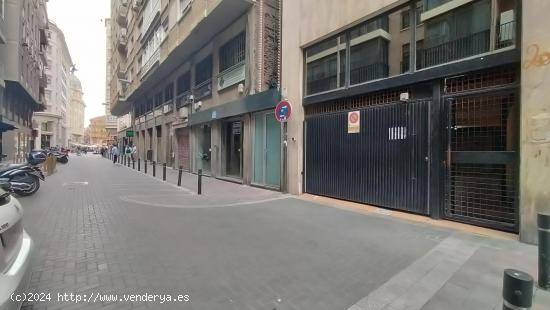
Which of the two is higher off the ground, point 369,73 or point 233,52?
point 233,52

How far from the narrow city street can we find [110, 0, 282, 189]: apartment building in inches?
200

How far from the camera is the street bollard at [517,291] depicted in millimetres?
1878

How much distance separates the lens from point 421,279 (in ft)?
12.3

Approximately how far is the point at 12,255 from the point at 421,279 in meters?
4.01

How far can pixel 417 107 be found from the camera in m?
6.80

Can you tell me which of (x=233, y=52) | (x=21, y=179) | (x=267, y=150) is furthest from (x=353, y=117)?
(x=21, y=179)

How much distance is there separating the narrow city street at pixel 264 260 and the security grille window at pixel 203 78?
31.9 ft

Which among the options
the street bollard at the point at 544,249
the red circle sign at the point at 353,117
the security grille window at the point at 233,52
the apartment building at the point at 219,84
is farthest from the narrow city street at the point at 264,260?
the security grille window at the point at 233,52

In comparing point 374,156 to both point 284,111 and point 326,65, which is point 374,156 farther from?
point 326,65

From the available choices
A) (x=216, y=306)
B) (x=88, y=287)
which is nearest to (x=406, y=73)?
(x=216, y=306)

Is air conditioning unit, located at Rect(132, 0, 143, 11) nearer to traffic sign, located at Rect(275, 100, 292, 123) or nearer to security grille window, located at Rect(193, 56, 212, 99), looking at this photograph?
security grille window, located at Rect(193, 56, 212, 99)

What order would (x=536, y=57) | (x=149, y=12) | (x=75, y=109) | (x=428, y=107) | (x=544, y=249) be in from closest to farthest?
1. (x=544, y=249)
2. (x=536, y=57)
3. (x=428, y=107)
4. (x=149, y=12)
5. (x=75, y=109)

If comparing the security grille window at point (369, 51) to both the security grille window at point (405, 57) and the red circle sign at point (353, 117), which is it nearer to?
the security grille window at point (405, 57)

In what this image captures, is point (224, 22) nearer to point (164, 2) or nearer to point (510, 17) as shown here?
point (164, 2)
